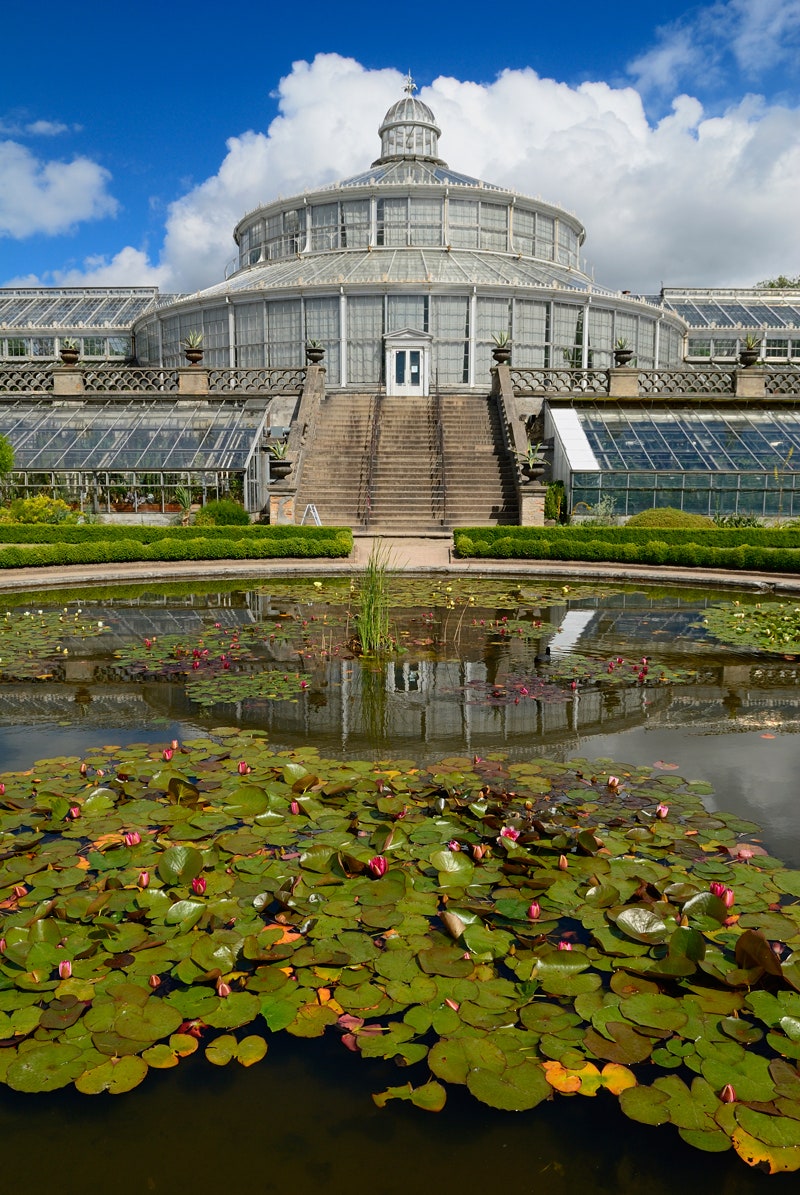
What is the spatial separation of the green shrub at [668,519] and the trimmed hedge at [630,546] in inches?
89.2

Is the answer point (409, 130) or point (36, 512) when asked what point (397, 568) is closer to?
point (36, 512)

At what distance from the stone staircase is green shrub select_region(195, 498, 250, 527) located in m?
1.86

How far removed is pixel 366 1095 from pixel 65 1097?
1248mm

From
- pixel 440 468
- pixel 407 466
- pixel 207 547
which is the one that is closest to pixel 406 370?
pixel 407 466

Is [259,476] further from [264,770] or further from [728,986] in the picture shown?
[728,986]

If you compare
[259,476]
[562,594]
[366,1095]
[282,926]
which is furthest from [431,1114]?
[259,476]

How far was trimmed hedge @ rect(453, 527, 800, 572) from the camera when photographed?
20453 millimetres

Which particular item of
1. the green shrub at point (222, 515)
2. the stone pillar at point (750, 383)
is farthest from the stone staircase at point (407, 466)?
the stone pillar at point (750, 383)

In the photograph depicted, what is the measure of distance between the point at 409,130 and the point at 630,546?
133 feet

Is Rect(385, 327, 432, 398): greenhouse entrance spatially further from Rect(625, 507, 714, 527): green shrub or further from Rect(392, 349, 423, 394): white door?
Rect(625, 507, 714, 527): green shrub

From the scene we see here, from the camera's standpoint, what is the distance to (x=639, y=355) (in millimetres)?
45812

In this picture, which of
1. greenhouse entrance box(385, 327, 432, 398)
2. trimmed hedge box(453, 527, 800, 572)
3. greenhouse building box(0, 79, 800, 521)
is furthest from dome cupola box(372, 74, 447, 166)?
trimmed hedge box(453, 527, 800, 572)

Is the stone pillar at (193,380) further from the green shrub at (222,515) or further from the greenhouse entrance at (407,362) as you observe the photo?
the greenhouse entrance at (407,362)

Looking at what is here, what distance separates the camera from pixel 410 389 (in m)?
38.6
